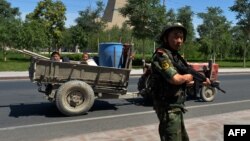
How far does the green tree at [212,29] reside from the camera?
45.7m

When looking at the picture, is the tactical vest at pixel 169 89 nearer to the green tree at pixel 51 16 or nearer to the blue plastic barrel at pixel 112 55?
the blue plastic barrel at pixel 112 55

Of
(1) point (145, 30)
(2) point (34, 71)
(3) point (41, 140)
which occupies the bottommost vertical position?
(3) point (41, 140)

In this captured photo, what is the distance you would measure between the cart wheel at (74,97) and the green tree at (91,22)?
149 feet

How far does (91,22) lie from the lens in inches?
2219

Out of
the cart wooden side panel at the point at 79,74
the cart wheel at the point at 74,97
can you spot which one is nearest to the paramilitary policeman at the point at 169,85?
the cart wheel at the point at 74,97

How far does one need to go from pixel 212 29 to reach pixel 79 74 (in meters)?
39.2

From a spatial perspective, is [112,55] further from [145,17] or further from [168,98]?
[145,17]

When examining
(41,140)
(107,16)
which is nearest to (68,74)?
(41,140)

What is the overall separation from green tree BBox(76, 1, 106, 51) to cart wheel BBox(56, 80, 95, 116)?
149ft

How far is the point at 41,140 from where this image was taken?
6.86 meters

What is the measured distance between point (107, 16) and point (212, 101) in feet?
391

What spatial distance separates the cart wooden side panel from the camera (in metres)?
9.09

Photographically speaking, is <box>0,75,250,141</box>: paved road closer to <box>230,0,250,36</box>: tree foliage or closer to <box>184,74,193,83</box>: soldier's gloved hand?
<box>184,74,193,83</box>: soldier's gloved hand

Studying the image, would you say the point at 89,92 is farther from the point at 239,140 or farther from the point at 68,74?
the point at 239,140
